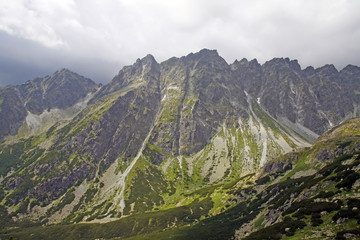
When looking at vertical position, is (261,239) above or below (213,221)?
above

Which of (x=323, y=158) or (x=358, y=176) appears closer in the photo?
(x=358, y=176)

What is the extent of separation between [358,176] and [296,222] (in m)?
25.4

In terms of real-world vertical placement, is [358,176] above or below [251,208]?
above

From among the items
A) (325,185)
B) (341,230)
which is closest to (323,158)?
(325,185)

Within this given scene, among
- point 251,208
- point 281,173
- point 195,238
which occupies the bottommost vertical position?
point 195,238

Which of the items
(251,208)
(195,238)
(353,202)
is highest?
(353,202)

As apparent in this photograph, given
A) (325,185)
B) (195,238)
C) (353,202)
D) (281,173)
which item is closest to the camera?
(353,202)

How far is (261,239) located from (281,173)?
A: 138 meters

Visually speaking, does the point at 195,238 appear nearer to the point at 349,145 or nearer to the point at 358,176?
the point at 358,176

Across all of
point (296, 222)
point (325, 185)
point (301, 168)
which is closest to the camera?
point (296, 222)

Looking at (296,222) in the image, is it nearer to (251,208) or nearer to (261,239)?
(261,239)

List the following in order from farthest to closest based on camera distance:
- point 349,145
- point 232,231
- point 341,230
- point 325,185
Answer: point 349,145, point 232,231, point 325,185, point 341,230

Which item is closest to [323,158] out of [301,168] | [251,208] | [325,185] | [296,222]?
[301,168]

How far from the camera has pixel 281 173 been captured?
192375 mm
